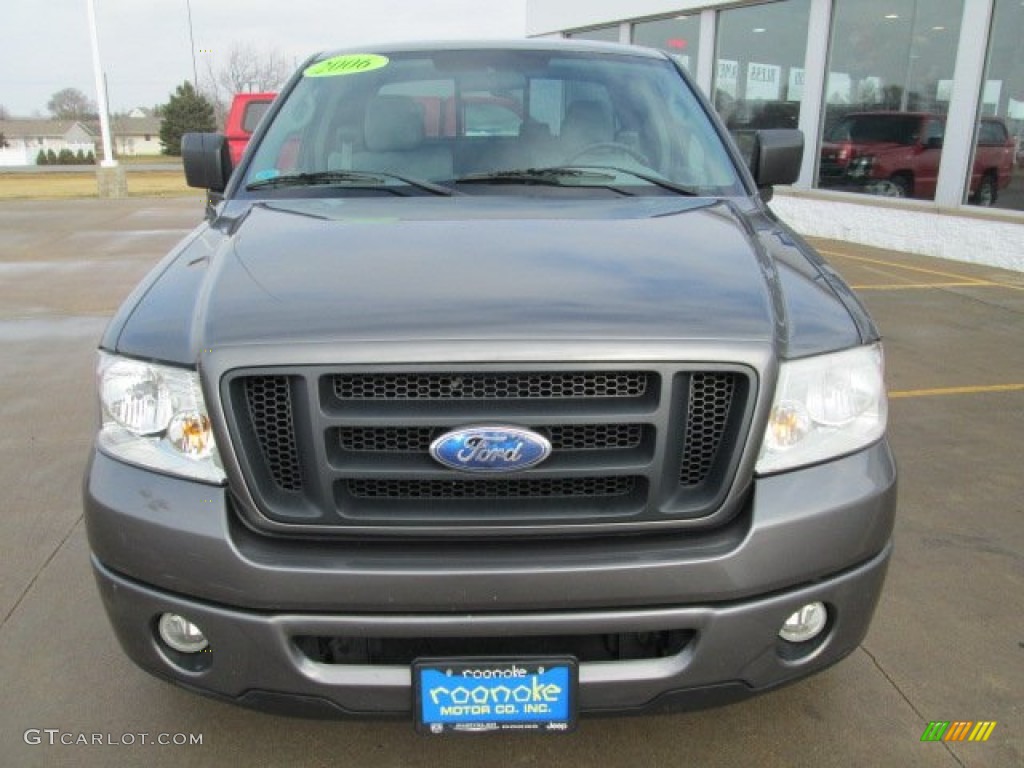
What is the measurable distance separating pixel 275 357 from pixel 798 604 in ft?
4.11

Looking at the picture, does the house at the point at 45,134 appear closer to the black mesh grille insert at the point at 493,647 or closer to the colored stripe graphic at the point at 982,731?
the black mesh grille insert at the point at 493,647

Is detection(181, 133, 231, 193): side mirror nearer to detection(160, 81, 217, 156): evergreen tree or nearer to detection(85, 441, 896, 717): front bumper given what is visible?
detection(85, 441, 896, 717): front bumper

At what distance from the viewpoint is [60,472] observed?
165 inches

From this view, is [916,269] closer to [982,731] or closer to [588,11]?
[982,731]

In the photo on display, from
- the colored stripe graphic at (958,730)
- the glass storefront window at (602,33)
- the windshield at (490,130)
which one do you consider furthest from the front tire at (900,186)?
the colored stripe graphic at (958,730)

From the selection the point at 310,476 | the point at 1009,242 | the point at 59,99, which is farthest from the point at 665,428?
the point at 59,99

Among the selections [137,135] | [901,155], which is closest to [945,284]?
[901,155]

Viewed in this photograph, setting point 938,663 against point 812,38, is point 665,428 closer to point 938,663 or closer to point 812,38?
point 938,663

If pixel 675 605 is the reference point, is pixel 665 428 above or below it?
above

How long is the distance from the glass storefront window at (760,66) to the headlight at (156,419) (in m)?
12.2

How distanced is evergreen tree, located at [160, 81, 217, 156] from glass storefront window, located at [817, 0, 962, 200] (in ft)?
188

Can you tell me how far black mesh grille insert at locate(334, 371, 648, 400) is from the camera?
184cm

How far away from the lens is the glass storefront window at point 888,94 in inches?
434

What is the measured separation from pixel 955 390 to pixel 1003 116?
643cm
